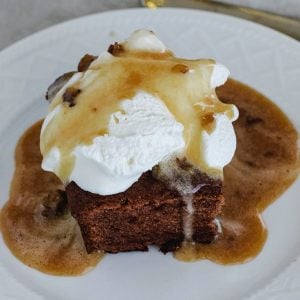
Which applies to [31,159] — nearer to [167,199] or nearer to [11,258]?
[11,258]

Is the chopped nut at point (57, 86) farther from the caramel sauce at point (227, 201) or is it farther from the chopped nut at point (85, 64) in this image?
the caramel sauce at point (227, 201)

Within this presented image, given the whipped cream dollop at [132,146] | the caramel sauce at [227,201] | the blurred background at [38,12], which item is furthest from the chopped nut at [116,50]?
the blurred background at [38,12]

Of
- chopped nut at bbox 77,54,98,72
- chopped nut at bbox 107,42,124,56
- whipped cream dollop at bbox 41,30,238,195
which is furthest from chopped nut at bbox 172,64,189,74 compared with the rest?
chopped nut at bbox 77,54,98,72

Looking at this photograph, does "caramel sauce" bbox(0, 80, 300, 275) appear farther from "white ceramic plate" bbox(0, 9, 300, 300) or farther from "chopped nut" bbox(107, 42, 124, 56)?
"chopped nut" bbox(107, 42, 124, 56)

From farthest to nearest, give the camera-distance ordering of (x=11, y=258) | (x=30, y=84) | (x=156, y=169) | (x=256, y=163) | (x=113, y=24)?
(x=113, y=24)
(x=30, y=84)
(x=256, y=163)
(x=11, y=258)
(x=156, y=169)

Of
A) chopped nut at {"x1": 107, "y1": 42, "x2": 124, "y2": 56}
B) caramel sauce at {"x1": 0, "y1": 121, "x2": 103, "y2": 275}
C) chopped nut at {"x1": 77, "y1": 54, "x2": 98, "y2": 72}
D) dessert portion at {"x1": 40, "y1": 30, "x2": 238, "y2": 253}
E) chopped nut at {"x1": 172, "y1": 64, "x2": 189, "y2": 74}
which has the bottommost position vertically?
caramel sauce at {"x1": 0, "y1": 121, "x2": 103, "y2": 275}

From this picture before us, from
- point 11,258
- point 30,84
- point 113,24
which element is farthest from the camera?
point 113,24

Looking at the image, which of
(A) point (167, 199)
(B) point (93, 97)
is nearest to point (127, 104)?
(B) point (93, 97)

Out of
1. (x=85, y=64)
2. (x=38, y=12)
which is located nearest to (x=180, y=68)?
(x=85, y=64)
